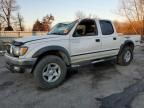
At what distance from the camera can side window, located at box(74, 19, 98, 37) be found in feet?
19.6

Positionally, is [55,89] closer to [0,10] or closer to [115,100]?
[115,100]

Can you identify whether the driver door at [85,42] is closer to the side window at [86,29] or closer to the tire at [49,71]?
the side window at [86,29]

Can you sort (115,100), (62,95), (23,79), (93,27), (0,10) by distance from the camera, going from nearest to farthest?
(115,100) < (62,95) < (23,79) < (93,27) < (0,10)

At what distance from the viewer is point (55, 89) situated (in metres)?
5.19

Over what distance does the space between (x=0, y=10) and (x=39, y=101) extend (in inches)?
1901

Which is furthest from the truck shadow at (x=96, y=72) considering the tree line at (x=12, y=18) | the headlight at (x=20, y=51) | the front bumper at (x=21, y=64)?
the tree line at (x=12, y=18)

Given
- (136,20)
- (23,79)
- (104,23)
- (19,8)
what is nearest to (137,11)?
(136,20)

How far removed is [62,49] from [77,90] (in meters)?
1.21

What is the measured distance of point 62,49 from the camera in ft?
17.7

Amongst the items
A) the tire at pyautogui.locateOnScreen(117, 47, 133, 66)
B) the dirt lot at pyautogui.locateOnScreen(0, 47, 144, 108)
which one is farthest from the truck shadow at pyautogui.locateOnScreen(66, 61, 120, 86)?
the tire at pyautogui.locateOnScreen(117, 47, 133, 66)

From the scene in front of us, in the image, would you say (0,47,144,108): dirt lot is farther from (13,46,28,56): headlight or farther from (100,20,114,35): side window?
(100,20,114,35): side window

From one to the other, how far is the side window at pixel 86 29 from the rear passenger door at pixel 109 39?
0.32 m

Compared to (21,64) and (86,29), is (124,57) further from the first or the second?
(21,64)

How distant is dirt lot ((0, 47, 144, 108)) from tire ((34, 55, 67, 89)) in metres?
0.19
